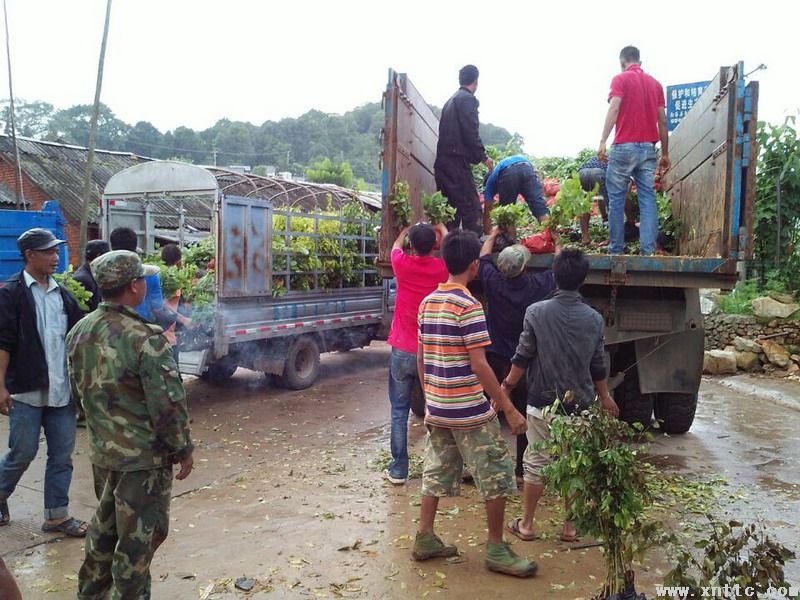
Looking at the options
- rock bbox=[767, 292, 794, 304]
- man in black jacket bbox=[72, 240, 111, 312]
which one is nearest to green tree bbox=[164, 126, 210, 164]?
rock bbox=[767, 292, 794, 304]

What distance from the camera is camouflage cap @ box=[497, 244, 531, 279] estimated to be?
441cm

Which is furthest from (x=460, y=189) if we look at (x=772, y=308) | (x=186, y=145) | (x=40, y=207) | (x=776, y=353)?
(x=186, y=145)

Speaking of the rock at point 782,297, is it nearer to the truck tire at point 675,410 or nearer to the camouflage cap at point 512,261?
the truck tire at point 675,410

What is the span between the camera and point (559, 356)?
3.71 metres

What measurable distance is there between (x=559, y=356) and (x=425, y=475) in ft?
3.24

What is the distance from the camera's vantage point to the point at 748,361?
10.0m

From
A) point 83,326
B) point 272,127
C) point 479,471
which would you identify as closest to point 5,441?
point 83,326

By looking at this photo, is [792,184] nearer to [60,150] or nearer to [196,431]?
[196,431]

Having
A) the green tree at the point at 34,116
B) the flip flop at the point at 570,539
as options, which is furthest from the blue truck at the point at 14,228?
the green tree at the point at 34,116

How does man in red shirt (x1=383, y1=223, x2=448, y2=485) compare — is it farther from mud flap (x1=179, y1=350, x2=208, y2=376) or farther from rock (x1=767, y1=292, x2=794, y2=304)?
rock (x1=767, y1=292, x2=794, y2=304)

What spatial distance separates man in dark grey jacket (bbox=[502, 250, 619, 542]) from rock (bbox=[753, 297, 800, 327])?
25.9 feet

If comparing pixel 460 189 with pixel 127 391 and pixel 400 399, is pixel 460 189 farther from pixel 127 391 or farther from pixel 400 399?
pixel 127 391

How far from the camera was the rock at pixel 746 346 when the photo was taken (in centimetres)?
1011

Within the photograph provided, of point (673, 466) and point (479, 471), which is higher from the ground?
point (479, 471)
